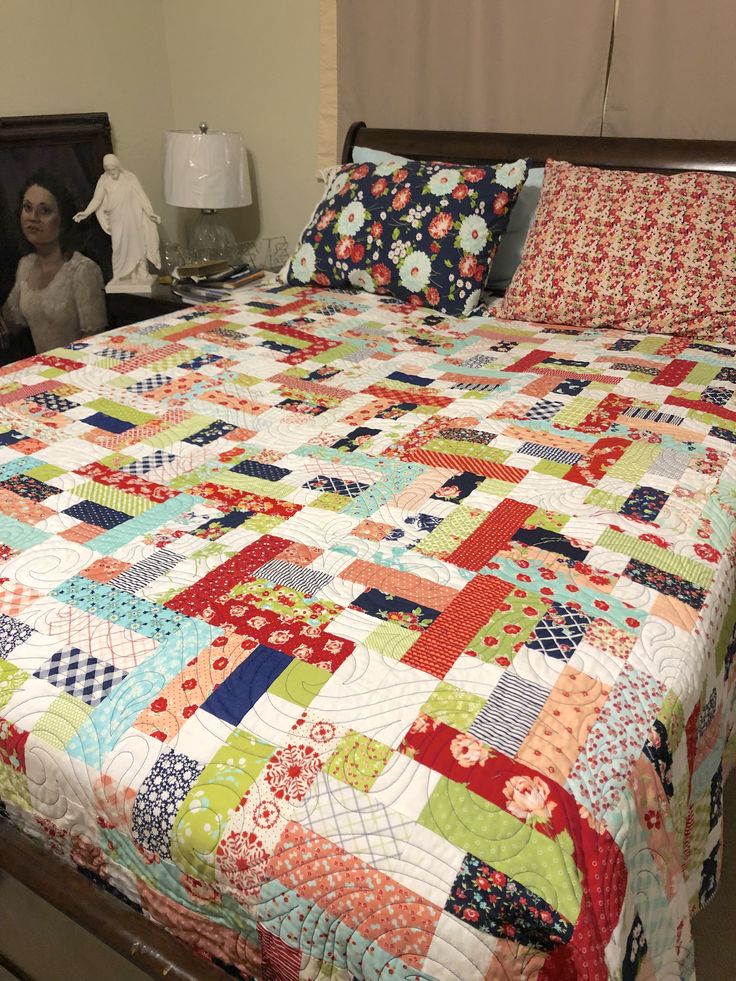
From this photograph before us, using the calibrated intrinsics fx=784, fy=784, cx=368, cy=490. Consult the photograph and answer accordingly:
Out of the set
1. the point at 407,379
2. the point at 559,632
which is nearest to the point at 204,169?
the point at 407,379

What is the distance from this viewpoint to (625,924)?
0.77 metres

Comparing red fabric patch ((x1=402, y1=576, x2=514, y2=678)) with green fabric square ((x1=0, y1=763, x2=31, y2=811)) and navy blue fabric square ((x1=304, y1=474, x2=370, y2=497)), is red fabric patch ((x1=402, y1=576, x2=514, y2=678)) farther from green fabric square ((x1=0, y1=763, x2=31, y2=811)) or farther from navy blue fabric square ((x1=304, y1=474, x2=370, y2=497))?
green fabric square ((x1=0, y1=763, x2=31, y2=811))

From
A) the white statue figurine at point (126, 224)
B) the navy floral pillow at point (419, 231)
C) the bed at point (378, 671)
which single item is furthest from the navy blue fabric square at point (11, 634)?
the white statue figurine at point (126, 224)

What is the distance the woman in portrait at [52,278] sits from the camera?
3006 mm

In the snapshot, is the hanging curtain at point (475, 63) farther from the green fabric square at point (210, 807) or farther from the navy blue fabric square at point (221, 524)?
the green fabric square at point (210, 807)

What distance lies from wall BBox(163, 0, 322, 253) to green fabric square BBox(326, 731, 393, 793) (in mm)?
2820

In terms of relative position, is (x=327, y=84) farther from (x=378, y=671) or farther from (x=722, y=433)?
(x=378, y=671)

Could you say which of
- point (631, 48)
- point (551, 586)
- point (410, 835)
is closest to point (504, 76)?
point (631, 48)

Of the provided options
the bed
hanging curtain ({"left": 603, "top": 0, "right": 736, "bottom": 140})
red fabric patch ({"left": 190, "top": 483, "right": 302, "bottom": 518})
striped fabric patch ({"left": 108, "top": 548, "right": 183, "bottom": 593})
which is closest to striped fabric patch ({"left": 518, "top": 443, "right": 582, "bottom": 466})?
the bed

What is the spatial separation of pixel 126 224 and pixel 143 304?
367mm

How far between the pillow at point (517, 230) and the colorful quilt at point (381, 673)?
940mm

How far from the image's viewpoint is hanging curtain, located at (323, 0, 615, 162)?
2.45 metres

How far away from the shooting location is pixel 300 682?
92 cm

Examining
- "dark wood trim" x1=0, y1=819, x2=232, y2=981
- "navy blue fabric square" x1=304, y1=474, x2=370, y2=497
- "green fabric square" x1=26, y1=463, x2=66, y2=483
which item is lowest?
"dark wood trim" x1=0, y1=819, x2=232, y2=981
